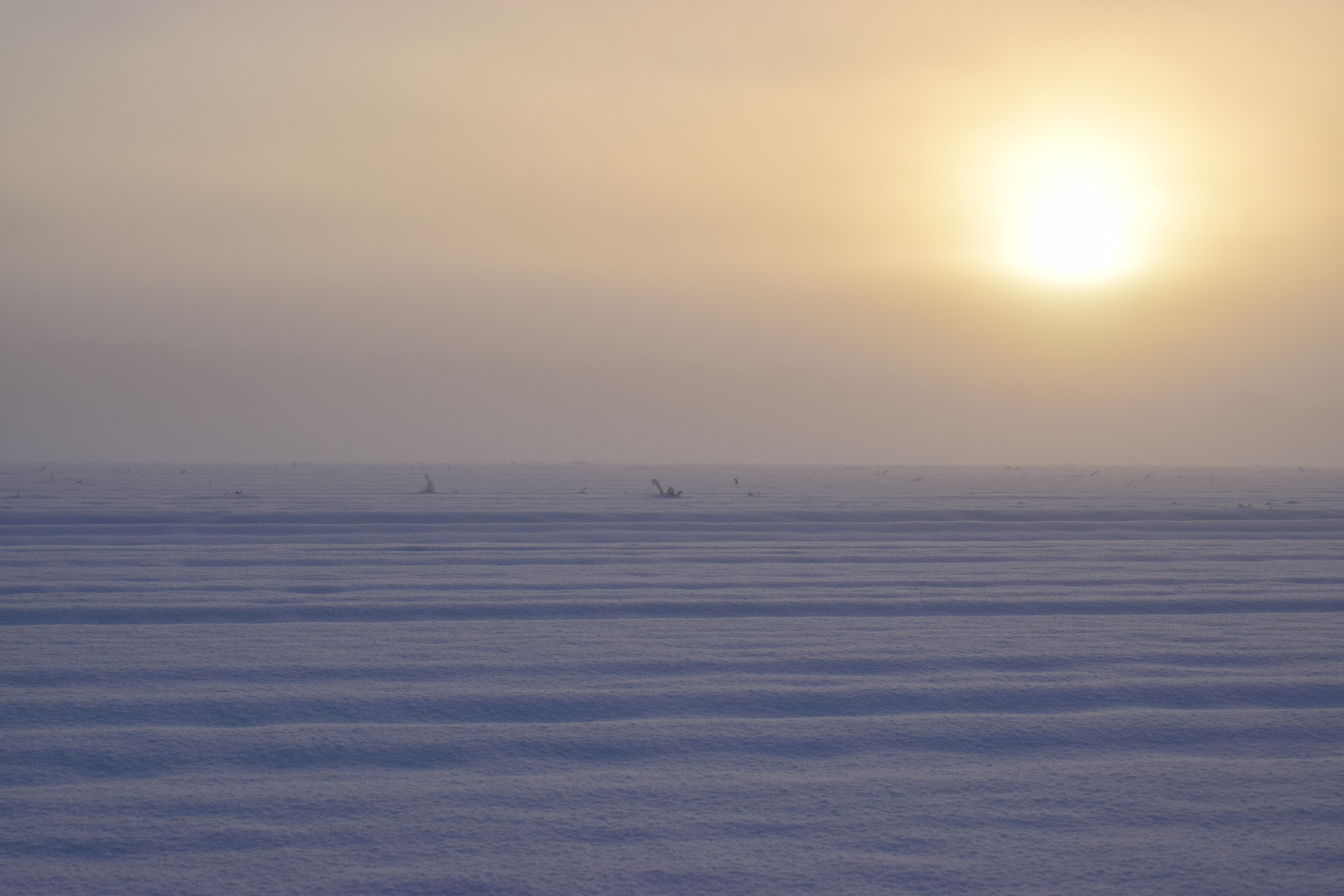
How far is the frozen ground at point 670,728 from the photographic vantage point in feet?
8.99

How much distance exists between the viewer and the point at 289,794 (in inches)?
126

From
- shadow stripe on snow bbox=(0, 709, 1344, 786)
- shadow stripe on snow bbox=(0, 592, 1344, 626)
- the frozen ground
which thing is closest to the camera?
the frozen ground

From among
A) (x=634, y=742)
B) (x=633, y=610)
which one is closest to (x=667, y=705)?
(x=634, y=742)

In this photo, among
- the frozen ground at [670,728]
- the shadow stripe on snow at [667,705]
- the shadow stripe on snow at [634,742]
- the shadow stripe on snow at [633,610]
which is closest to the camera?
the frozen ground at [670,728]

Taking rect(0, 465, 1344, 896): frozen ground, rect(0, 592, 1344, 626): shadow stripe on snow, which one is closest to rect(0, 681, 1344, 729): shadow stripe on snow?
rect(0, 465, 1344, 896): frozen ground

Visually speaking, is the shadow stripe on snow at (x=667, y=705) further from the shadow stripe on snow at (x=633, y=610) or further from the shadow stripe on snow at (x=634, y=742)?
the shadow stripe on snow at (x=633, y=610)

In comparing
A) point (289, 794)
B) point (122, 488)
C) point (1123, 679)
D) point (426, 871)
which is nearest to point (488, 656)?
point (289, 794)

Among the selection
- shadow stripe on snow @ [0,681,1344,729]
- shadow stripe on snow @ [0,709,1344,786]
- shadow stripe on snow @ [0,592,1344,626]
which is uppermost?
shadow stripe on snow @ [0,592,1344,626]

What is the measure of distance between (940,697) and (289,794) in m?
2.63

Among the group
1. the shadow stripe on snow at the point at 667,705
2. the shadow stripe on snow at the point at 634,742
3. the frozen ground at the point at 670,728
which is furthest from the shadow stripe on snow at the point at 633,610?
the shadow stripe on snow at the point at 634,742

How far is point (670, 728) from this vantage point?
390cm

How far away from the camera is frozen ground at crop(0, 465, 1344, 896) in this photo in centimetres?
274

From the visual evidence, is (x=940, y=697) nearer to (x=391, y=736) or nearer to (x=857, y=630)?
(x=857, y=630)

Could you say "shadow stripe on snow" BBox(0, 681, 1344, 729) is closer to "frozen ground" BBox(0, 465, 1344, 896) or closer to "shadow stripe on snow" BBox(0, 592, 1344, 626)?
"frozen ground" BBox(0, 465, 1344, 896)
